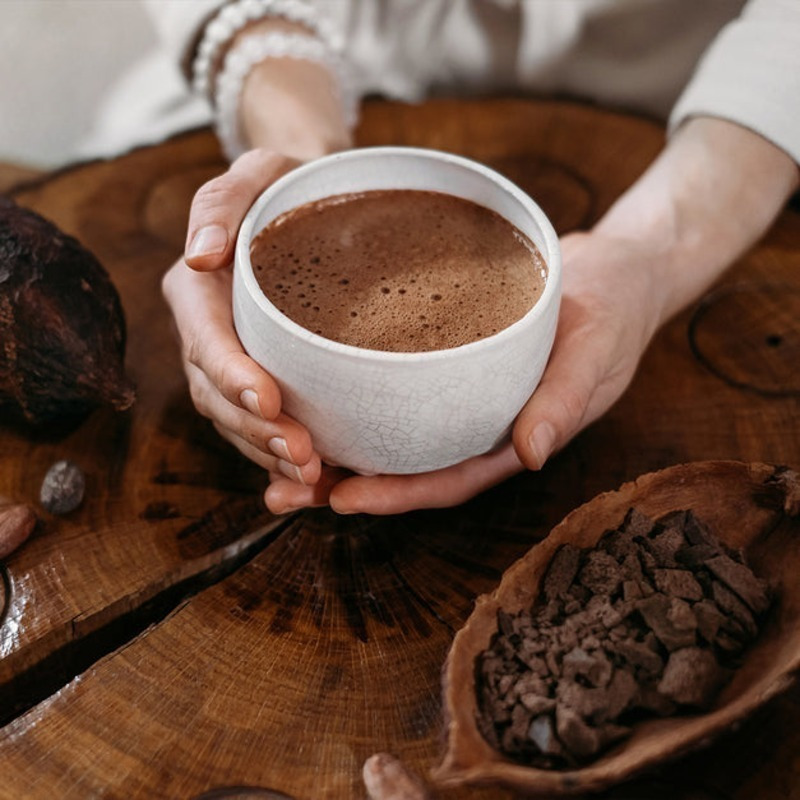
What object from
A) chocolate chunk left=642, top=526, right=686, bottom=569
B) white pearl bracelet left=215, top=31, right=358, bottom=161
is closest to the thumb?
chocolate chunk left=642, top=526, right=686, bottom=569

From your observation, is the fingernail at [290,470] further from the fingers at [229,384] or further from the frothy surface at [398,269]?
the frothy surface at [398,269]

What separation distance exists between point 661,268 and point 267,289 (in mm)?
458

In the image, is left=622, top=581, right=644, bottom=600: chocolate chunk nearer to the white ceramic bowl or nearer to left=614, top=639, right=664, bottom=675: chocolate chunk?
left=614, top=639, right=664, bottom=675: chocolate chunk

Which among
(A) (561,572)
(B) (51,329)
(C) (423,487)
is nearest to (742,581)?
(A) (561,572)

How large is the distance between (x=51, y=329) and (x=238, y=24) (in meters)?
0.55

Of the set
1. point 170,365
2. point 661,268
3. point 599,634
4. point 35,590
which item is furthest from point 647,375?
point 35,590

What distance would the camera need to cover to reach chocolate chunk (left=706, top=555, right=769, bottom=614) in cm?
67

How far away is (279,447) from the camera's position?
708mm

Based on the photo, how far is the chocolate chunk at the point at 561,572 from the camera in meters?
0.68

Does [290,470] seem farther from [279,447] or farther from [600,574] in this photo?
[600,574]

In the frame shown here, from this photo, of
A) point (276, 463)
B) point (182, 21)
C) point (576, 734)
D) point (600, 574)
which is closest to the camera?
point (576, 734)

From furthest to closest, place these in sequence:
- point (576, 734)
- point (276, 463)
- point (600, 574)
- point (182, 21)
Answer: point (182, 21) → point (276, 463) → point (600, 574) → point (576, 734)

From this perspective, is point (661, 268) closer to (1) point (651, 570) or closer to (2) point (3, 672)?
(1) point (651, 570)

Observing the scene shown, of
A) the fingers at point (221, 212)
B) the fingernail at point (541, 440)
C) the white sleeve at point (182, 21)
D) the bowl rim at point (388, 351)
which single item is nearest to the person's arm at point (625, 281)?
the fingernail at point (541, 440)
